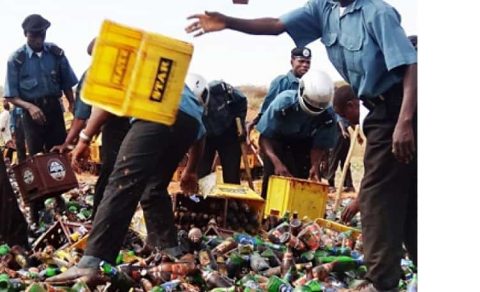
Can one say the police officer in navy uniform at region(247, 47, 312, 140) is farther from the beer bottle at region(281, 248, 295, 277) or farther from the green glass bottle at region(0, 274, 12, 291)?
the green glass bottle at region(0, 274, 12, 291)

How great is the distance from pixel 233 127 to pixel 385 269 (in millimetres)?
4125

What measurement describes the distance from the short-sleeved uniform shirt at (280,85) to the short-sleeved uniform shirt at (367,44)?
3993 mm

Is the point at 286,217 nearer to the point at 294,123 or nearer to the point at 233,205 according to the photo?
the point at 233,205

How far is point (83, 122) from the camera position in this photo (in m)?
6.41

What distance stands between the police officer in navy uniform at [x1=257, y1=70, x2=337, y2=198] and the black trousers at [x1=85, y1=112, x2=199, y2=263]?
2.09 m

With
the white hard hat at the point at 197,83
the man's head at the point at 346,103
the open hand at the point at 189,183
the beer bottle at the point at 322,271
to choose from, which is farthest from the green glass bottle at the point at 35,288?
the man's head at the point at 346,103

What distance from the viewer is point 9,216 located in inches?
210

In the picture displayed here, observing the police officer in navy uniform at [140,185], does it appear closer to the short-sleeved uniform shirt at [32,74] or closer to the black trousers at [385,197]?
the black trousers at [385,197]

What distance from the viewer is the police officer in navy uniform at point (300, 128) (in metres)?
7.03

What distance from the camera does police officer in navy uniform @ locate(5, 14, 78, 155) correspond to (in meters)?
8.05

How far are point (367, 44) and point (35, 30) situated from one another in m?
4.87

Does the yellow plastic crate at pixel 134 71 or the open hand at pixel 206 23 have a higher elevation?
the open hand at pixel 206 23
